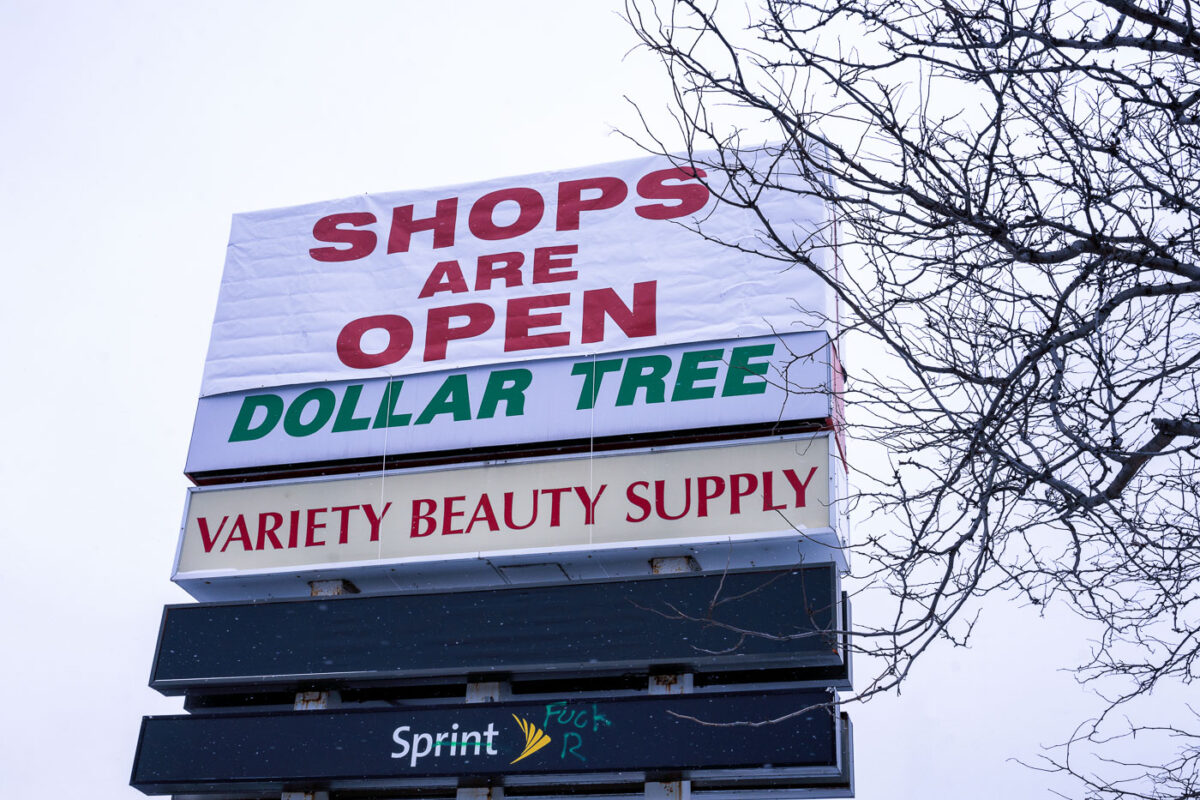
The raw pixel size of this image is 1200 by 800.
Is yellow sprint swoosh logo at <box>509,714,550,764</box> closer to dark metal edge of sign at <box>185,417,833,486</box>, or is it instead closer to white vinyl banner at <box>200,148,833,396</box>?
dark metal edge of sign at <box>185,417,833,486</box>

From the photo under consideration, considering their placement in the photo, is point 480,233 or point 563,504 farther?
point 480,233

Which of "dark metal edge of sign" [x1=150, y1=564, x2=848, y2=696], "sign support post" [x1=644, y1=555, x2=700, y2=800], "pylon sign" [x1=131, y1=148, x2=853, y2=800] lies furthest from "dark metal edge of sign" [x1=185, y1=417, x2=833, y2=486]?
"dark metal edge of sign" [x1=150, y1=564, x2=848, y2=696]

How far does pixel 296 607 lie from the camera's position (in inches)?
527

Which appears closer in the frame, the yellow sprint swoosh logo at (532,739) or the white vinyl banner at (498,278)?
the yellow sprint swoosh logo at (532,739)

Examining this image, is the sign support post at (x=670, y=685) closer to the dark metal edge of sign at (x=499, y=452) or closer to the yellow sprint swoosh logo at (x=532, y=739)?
the yellow sprint swoosh logo at (x=532, y=739)

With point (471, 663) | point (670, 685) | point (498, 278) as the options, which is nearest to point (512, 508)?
point (471, 663)

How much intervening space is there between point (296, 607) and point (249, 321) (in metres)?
3.42

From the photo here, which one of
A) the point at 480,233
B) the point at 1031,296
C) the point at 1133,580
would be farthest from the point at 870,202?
the point at 480,233

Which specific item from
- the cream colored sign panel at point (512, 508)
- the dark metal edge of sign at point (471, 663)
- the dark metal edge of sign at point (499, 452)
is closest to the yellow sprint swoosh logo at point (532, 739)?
the dark metal edge of sign at point (471, 663)

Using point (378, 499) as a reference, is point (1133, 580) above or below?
below

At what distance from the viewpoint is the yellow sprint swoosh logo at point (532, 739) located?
12031 mm

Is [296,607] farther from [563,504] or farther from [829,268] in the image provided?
[829,268]

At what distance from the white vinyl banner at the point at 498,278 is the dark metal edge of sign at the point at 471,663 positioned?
7.95 ft

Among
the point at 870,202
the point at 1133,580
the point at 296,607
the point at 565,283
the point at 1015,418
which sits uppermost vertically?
the point at 565,283
